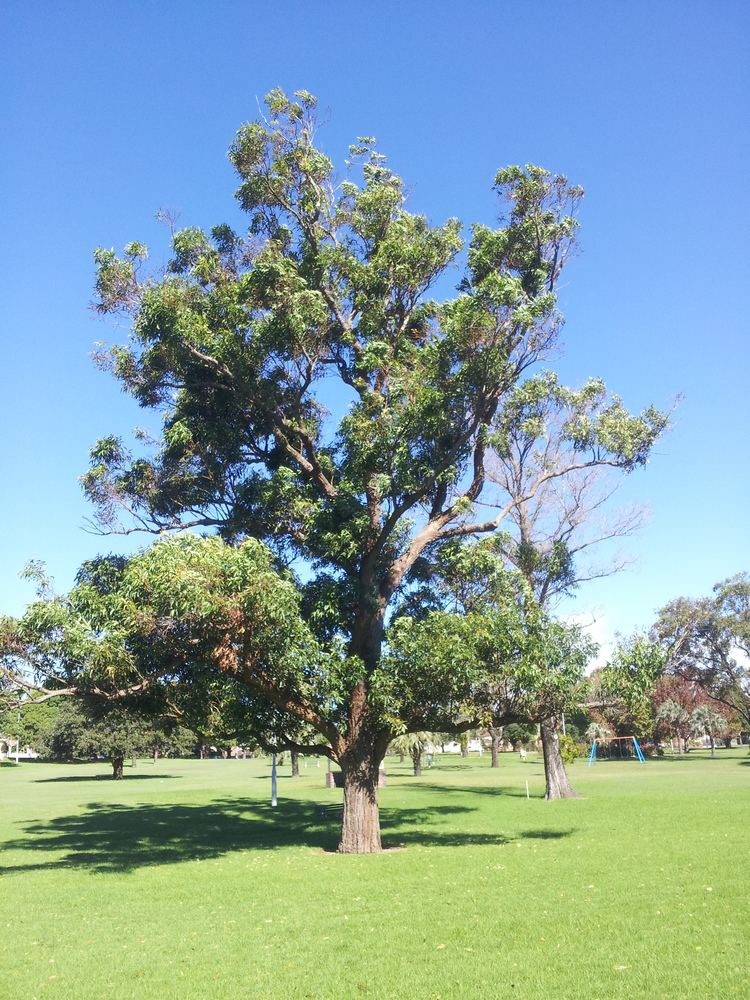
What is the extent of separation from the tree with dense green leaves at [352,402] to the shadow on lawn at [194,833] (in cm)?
342

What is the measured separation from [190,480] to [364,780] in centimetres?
823

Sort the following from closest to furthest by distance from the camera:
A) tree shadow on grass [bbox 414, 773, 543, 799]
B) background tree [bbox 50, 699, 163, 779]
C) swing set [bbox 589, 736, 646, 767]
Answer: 1. tree shadow on grass [bbox 414, 773, 543, 799]
2. background tree [bbox 50, 699, 163, 779]
3. swing set [bbox 589, 736, 646, 767]

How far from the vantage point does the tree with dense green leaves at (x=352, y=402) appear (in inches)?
672

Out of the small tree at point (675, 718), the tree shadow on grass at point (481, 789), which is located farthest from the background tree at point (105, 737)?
the small tree at point (675, 718)

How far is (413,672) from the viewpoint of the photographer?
629 inches

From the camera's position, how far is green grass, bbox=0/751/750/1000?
7.68 meters

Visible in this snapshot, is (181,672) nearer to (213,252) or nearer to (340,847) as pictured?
(340,847)

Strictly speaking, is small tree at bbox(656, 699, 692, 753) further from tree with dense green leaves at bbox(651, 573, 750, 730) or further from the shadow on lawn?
the shadow on lawn

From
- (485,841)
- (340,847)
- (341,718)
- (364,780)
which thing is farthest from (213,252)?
(485,841)

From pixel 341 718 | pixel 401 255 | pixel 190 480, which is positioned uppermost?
pixel 401 255

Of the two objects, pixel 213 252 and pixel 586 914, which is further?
pixel 213 252

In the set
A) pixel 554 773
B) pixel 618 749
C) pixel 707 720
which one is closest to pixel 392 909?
pixel 554 773

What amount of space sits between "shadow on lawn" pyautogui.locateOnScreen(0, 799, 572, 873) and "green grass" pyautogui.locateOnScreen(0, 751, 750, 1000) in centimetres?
13

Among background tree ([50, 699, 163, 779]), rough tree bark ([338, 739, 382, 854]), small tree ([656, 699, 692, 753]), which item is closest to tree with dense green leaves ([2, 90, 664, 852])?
rough tree bark ([338, 739, 382, 854])
